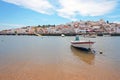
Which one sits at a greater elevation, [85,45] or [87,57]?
[85,45]

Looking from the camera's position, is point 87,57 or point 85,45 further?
point 85,45

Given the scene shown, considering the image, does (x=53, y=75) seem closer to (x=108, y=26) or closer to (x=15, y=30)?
(x=108, y=26)

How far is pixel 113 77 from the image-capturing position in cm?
1143

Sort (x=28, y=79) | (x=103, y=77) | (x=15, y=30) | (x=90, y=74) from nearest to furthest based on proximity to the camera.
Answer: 1. (x=28, y=79)
2. (x=103, y=77)
3. (x=90, y=74)
4. (x=15, y=30)

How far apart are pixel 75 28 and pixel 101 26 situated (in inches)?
907

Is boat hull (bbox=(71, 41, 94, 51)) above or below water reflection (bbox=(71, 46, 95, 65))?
above

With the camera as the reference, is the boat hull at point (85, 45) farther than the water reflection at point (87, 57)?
Yes

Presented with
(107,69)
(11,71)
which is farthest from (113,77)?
A: (11,71)

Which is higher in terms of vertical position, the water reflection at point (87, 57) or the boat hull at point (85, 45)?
the boat hull at point (85, 45)

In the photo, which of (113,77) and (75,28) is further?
(75,28)

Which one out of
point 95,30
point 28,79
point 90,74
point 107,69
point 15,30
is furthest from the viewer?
point 15,30

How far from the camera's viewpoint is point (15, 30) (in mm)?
175375

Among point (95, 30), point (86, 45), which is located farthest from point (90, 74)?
point (95, 30)

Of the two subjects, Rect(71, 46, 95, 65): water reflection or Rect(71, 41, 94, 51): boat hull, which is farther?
Rect(71, 41, 94, 51): boat hull
